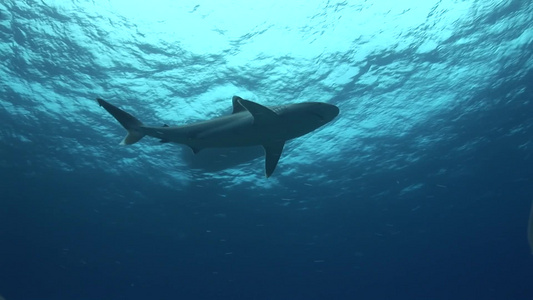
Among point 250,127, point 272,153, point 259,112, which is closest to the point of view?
point 259,112

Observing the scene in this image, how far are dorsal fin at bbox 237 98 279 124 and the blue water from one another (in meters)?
7.59

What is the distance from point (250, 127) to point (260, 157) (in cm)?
1359

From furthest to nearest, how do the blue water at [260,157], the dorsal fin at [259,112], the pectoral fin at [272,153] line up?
the blue water at [260,157], the pectoral fin at [272,153], the dorsal fin at [259,112]

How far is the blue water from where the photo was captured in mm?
13406

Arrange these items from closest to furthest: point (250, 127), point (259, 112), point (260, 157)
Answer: point (259, 112) < point (250, 127) < point (260, 157)

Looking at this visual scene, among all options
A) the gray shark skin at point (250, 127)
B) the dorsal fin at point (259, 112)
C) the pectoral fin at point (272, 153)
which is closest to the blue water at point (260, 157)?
the gray shark skin at point (250, 127)

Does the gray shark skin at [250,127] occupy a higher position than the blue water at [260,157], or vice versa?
the blue water at [260,157]

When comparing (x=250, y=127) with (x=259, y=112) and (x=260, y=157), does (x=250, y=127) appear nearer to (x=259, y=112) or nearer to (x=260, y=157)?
(x=259, y=112)

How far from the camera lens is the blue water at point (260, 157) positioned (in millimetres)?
13406

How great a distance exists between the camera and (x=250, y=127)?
20.7 ft

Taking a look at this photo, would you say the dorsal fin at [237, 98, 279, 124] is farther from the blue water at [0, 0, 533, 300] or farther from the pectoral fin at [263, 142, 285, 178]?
the blue water at [0, 0, 533, 300]

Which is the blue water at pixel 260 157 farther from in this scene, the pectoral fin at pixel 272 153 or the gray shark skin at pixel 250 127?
the pectoral fin at pixel 272 153

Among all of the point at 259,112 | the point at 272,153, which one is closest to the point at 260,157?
the point at 272,153

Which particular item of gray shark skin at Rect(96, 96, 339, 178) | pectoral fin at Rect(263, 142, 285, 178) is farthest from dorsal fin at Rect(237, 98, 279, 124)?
pectoral fin at Rect(263, 142, 285, 178)
